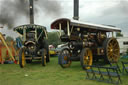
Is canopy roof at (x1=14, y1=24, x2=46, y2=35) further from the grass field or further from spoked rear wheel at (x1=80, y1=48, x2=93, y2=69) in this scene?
spoked rear wheel at (x1=80, y1=48, x2=93, y2=69)

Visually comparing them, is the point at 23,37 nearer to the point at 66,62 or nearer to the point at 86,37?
the point at 66,62

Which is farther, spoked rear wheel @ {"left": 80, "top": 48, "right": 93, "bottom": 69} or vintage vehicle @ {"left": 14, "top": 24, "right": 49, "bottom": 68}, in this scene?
vintage vehicle @ {"left": 14, "top": 24, "right": 49, "bottom": 68}

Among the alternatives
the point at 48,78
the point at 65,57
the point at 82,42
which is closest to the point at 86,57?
the point at 82,42

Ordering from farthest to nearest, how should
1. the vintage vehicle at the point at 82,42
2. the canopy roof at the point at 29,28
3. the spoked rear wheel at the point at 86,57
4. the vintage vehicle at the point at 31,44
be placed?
the canopy roof at the point at 29,28 → the vintage vehicle at the point at 31,44 → the vintage vehicle at the point at 82,42 → the spoked rear wheel at the point at 86,57

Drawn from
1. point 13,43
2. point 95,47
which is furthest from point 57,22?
point 13,43

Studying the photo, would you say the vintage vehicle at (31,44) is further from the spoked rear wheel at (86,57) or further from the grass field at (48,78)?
the spoked rear wheel at (86,57)

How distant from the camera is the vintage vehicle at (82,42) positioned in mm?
7297

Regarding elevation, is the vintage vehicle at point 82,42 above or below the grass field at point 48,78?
above

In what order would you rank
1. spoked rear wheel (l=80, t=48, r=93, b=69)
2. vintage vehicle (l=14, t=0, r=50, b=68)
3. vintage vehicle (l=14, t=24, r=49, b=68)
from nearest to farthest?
spoked rear wheel (l=80, t=48, r=93, b=69) < vintage vehicle (l=14, t=0, r=50, b=68) < vintage vehicle (l=14, t=24, r=49, b=68)

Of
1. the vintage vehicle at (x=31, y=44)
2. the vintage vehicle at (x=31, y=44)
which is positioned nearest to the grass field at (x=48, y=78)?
the vintage vehicle at (x=31, y=44)

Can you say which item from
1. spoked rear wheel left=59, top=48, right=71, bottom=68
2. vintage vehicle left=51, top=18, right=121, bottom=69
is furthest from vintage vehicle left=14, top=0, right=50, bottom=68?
vintage vehicle left=51, top=18, right=121, bottom=69

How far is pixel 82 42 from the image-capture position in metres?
7.61

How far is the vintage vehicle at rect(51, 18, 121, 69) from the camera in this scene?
23.9 ft

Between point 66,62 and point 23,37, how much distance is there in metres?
3.20
